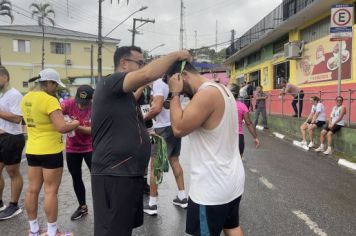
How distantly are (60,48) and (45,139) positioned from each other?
45750mm

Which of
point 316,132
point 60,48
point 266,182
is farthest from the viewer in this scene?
point 60,48

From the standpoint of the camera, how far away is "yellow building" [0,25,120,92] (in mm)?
44562

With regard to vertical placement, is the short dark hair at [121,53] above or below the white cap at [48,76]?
above

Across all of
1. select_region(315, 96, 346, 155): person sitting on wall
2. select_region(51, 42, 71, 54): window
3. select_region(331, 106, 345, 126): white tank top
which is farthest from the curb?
select_region(51, 42, 71, 54): window

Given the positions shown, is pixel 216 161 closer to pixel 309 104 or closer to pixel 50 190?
pixel 50 190

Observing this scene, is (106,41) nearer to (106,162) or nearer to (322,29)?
(322,29)

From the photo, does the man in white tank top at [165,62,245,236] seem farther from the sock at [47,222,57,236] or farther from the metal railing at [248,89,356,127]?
the metal railing at [248,89,356,127]

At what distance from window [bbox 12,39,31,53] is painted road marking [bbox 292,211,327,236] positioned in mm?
44706

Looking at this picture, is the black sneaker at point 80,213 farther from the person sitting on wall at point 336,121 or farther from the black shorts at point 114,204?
the person sitting on wall at point 336,121

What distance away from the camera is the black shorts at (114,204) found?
10.4 ft

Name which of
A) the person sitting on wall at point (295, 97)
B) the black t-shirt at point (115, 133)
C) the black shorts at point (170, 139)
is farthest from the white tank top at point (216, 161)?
the person sitting on wall at point (295, 97)

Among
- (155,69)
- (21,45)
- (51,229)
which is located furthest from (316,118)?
(21,45)

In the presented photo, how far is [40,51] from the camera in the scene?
46.3 m

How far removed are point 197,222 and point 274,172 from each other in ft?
19.2
